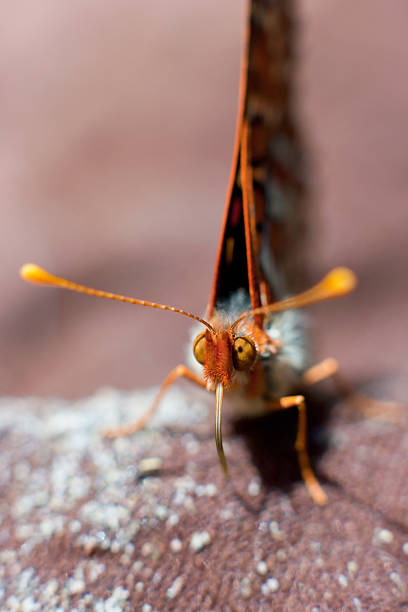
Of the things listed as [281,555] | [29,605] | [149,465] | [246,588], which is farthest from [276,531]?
[29,605]

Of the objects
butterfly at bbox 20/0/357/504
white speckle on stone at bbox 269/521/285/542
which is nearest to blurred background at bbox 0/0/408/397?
butterfly at bbox 20/0/357/504

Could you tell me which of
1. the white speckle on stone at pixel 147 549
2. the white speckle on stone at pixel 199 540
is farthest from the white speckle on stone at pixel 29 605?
the white speckle on stone at pixel 199 540

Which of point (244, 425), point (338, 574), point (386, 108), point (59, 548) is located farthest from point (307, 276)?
point (386, 108)

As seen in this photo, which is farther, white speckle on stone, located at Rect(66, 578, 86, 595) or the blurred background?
the blurred background

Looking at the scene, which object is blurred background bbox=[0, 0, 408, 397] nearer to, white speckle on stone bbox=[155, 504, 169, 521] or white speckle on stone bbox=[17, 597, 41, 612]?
white speckle on stone bbox=[155, 504, 169, 521]

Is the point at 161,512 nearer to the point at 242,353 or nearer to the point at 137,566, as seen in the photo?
the point at 137,566
